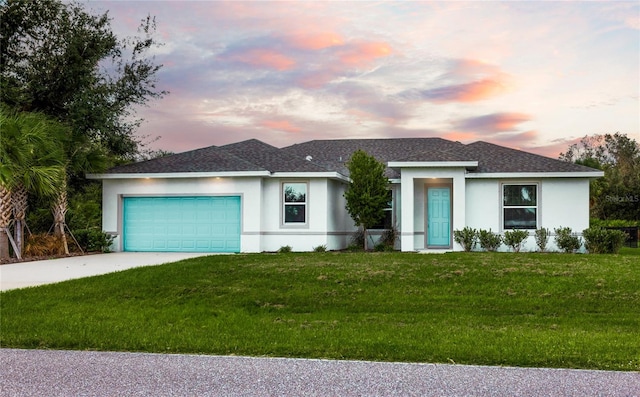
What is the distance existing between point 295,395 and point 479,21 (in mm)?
15312

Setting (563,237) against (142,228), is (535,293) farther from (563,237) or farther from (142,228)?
(142,228)

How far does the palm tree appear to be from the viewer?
53.5 ft

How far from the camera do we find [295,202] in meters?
19.9

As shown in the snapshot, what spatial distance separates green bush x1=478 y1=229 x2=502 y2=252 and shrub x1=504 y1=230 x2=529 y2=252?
29cm

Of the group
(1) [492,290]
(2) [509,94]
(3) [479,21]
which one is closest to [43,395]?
(1) [492,290]

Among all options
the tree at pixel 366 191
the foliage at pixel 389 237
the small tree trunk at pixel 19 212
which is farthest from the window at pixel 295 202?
the small tree trunk at pixel 19 212

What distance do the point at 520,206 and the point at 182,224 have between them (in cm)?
1173

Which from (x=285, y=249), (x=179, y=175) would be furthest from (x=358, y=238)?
(x=179, y=175)

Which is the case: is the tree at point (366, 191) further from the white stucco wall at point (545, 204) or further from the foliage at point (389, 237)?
the white stucco wall at point (545, 204)

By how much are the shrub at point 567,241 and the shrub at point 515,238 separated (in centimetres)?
107

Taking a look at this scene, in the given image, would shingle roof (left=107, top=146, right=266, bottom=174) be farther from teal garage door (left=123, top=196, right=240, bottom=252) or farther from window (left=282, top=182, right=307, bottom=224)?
window (left=282, top=182, right=307, bottom=224)

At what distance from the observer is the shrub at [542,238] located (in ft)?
61.6

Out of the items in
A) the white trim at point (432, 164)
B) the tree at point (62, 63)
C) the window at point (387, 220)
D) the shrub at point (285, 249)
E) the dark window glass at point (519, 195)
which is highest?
the tree at point (62, 63)

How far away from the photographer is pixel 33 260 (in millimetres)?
17078
